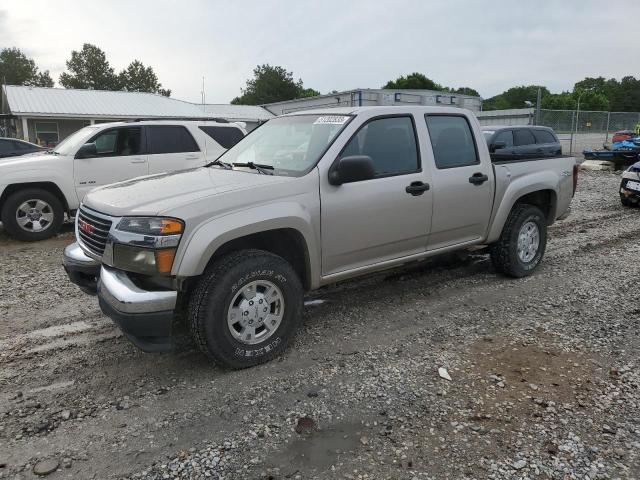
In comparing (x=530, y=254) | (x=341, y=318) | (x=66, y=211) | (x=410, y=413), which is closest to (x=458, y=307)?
(x=341, y=318)

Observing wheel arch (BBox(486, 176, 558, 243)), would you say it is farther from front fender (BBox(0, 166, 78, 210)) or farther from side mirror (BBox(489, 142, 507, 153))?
front fender (BBox(0, 166, 78, 210))

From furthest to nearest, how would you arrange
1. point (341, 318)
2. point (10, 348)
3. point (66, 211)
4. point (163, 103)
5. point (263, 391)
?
point (163, 103), point (66, 211), point (341, 318), point (10, 348), point (263, 391)

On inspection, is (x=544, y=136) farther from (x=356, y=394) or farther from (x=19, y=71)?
(x=19, y=71)

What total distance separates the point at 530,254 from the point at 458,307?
1.58 meters

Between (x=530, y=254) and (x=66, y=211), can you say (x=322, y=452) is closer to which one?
(x=530, y=254)

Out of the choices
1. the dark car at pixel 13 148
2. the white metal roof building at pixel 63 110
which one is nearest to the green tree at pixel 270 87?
the white metal roof building at pixel 63 110

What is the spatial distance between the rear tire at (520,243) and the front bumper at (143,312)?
382 cm

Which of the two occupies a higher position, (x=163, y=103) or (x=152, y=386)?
(x=163, y=103)

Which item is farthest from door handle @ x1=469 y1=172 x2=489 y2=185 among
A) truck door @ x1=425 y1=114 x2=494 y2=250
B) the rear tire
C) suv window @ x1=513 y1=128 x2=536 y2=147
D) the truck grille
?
suv window @ x1=513 y1=128 x2=536 y2=147

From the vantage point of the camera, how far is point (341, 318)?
15.4 ft

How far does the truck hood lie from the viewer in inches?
135

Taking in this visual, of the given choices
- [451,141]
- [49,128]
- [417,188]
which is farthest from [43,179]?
[49,128]

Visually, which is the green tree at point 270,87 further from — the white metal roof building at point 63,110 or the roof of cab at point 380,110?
the roof of cab at point 380,110

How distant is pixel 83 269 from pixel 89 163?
16.3ft
